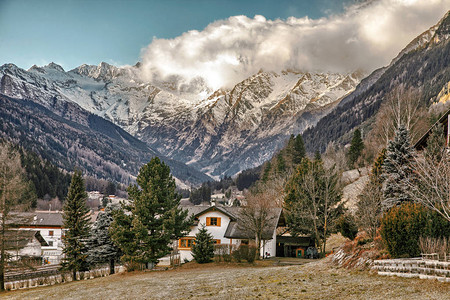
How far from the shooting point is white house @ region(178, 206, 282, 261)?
5319 centimetres

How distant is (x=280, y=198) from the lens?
3123 inches

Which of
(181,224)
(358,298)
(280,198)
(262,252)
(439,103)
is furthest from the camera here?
(439,103)

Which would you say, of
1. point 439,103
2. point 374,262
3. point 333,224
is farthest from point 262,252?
point 439,103

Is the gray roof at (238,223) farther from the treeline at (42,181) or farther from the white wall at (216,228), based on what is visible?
the treeline at (42,181)

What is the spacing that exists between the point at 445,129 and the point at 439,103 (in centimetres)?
12603

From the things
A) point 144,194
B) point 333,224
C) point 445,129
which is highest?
point 445,129

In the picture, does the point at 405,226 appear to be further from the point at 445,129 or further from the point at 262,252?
the point at 262,252

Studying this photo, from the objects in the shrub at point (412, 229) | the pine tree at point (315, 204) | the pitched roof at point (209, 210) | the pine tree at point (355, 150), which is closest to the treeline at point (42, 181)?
the pine tree at point (355, 150)

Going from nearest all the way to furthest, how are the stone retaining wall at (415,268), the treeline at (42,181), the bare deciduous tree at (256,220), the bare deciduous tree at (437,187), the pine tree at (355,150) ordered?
the stone retaining wall at (415,268) → the bare deciduous tree at (437,187) → the bare deciduous tree at (256,220) → the pine tree at (355,150) → the treeline at (42,181)

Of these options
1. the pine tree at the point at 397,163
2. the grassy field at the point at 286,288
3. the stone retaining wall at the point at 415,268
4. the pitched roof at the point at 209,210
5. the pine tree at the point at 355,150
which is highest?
the pine tree at the point at 355,150

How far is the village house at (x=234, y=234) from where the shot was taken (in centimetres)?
5275

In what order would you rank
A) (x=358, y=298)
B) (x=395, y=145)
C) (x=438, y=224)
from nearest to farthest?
(x=358, y=298)
(x=438, y=224)
(x=395, y=145)

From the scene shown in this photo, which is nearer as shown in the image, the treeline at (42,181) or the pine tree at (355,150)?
the pine tree at (355,150)

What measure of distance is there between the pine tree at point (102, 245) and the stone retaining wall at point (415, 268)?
3571 centimetres
